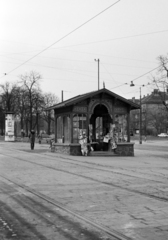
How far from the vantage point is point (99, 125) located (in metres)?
26.4

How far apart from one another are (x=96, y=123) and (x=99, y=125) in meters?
0.35

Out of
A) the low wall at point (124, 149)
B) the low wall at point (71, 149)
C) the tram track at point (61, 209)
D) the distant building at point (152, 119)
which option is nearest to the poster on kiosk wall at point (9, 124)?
the low wall at point (71, 149)

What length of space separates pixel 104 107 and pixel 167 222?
1990 cm

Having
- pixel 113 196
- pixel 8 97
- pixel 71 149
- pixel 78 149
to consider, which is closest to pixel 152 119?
pixel 8 97

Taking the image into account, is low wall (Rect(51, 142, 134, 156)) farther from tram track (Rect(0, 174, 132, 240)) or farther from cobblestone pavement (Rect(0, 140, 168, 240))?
tram track (Rect(0, 174, 132, 240))

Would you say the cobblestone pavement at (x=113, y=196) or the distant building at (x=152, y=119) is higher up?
the distant building at (x=152, y=119)

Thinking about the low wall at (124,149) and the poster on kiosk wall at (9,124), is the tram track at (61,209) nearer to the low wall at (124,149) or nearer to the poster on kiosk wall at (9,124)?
the low wall at (124,149)

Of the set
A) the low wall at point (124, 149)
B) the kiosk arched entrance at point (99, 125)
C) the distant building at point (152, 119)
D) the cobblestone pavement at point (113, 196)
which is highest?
the distant building at point (152, 119)


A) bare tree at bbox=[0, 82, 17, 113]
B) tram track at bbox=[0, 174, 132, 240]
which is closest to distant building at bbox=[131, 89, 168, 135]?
bare tree at bbox=[0, 82, 17, 113]

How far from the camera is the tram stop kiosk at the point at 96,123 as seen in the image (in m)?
24.2

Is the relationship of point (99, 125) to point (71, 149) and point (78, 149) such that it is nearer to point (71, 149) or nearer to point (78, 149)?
point (78, 149)

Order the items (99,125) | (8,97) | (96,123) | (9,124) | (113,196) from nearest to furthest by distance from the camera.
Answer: (113,196) → (99,125) → (96,123) → (9,124) → (8,97)

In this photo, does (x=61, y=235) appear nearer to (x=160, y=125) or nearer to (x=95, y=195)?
(x=95, y=195)

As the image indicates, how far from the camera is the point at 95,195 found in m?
9.02
